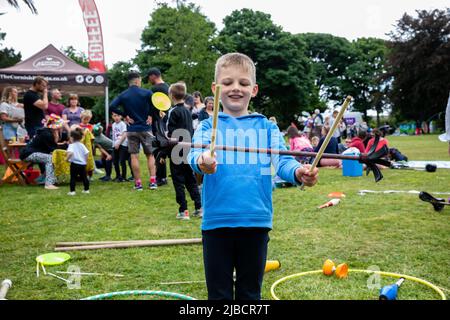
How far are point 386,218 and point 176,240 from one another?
2.92 m

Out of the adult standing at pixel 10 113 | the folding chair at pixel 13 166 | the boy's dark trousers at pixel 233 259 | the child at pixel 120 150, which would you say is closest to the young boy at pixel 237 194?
the boy's dark trousers at pixel 233 259

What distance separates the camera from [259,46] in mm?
46094

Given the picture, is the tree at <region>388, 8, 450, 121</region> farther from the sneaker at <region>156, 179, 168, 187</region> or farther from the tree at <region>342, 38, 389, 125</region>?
the sneaker at <region>156, 179, 168, 187</region>

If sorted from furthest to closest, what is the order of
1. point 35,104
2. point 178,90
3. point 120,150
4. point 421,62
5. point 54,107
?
point 421,62
point 54,107
point 120,150
point 35,104
point 178,90

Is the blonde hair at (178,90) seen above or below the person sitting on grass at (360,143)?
above

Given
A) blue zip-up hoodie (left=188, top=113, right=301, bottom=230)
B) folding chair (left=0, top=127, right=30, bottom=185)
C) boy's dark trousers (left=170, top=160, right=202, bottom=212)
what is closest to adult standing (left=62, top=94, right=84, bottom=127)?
folding chair (left=0, top=127, right=30, bottom=185)

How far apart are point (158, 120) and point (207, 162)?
82 centimetres

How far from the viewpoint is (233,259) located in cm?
250

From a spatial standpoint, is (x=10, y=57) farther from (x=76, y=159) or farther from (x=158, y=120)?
(x=158, y=120)

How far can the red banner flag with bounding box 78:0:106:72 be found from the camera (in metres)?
17.8

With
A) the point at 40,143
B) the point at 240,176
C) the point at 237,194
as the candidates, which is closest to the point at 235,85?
the point at 240,176

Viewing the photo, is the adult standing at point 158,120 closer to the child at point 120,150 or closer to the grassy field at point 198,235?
the grassy field at point 198,235

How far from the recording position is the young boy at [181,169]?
20.0 feet
